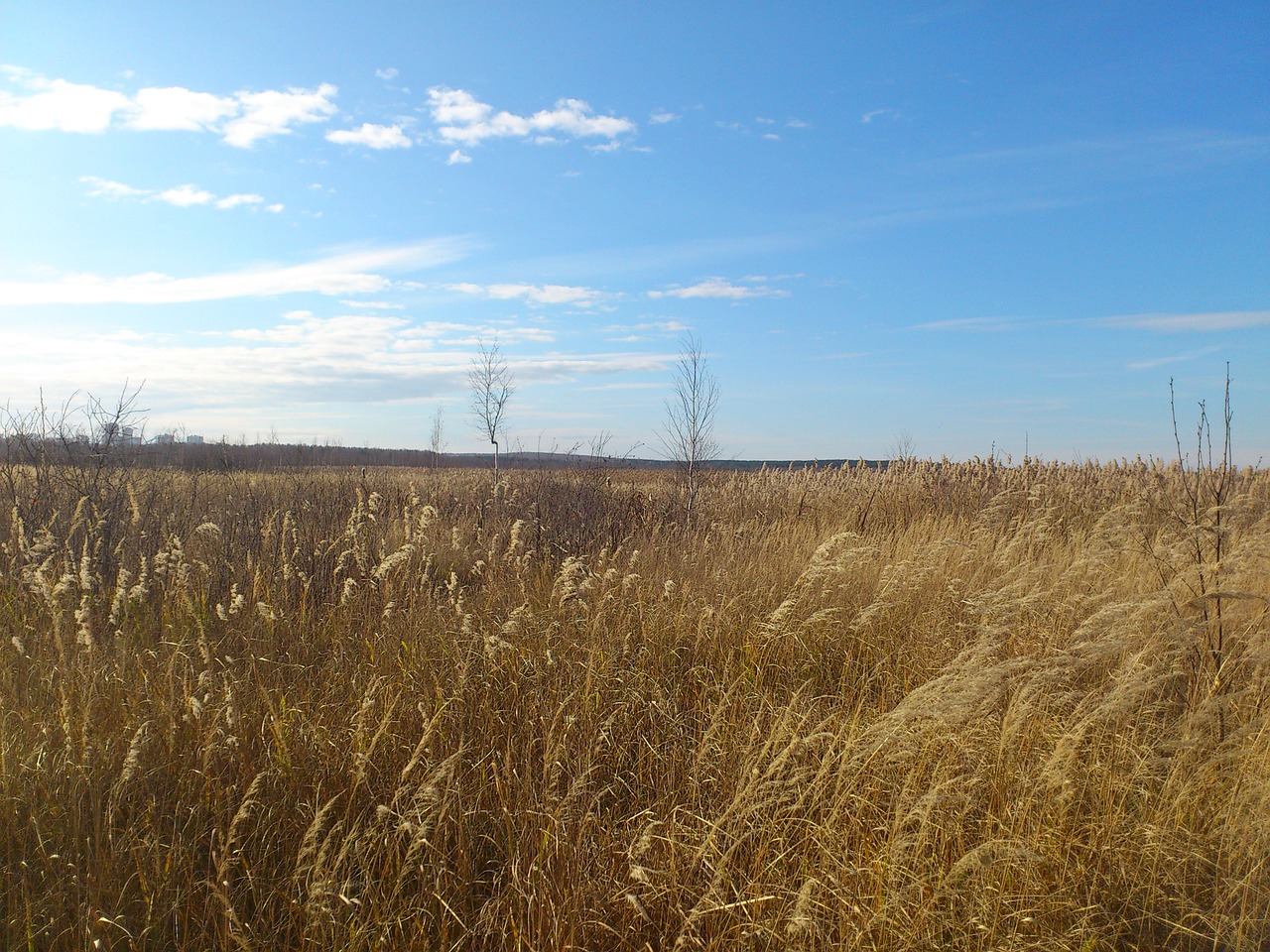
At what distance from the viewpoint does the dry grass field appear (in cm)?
246

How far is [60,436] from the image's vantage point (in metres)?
7.50

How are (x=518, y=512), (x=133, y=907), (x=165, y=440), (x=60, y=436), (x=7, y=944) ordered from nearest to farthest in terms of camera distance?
(x=7, y=944) < (x=133, y=907) < (x=60, y=436) < (x=518, y=512) < (x=165, y=440)

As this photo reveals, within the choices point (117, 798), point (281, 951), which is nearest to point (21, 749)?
point (117, 798)

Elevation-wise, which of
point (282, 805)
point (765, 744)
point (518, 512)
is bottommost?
point (282, 805)

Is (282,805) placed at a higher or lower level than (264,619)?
lower

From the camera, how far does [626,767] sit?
3.45m

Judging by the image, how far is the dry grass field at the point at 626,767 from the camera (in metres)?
2.46

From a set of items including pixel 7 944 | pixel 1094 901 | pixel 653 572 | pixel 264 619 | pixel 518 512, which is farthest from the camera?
pixel 518 512

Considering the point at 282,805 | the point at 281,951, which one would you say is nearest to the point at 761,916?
the point at 281,951

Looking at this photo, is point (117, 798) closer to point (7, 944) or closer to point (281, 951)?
point (7, 944)

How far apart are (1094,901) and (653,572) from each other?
3.90 m

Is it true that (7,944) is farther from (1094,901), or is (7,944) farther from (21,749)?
(1094,901)

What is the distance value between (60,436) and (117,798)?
6399 mm

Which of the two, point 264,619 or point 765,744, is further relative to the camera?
point 264,619
